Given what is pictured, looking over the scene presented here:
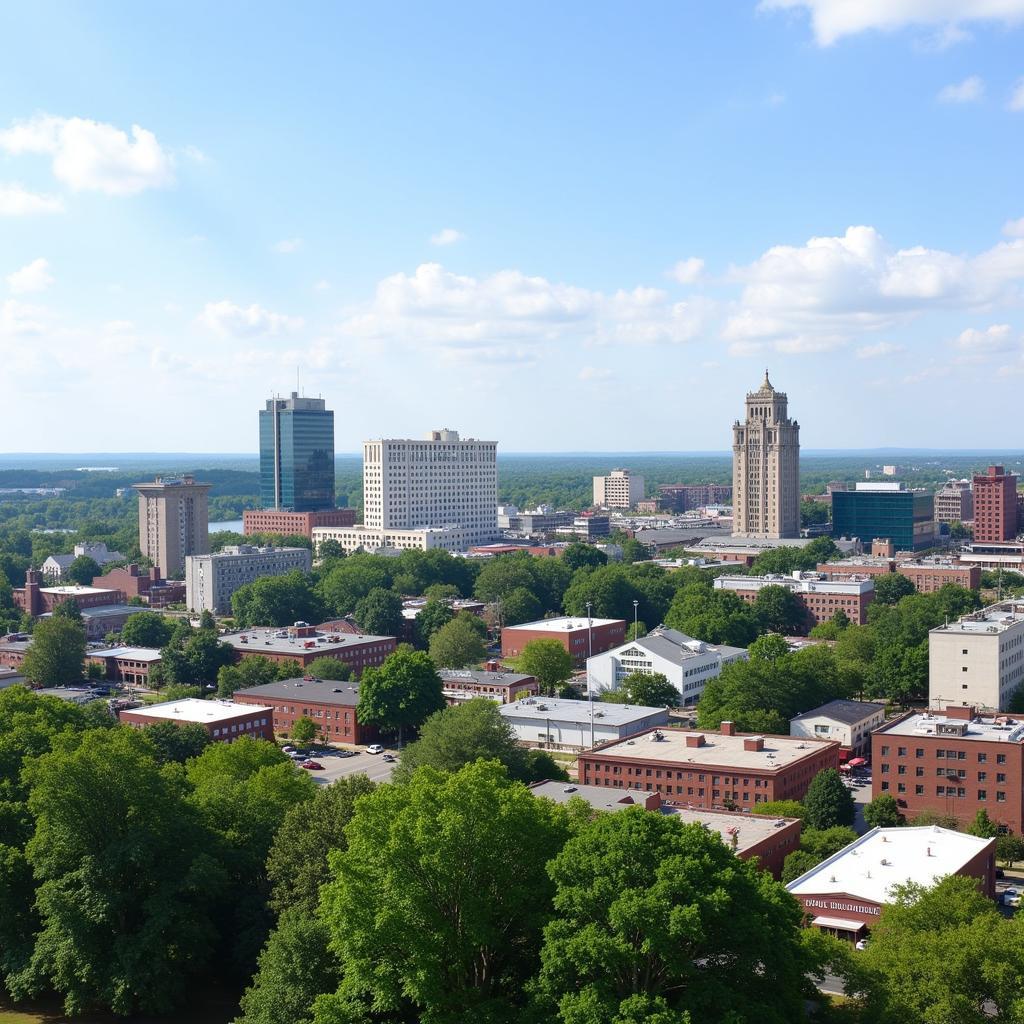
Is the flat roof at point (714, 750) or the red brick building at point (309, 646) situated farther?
the red brick building at point (309, 646)

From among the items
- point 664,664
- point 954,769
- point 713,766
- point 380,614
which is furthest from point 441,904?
point 380,614

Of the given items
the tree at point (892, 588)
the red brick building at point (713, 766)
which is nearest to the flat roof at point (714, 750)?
the red brick building at point (713, 766)

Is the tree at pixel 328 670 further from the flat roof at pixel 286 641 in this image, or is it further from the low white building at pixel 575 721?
the low white building at pixel 575 721

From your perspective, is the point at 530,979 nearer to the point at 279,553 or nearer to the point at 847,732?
the point at 847,732

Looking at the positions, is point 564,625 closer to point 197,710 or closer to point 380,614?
point 380,614

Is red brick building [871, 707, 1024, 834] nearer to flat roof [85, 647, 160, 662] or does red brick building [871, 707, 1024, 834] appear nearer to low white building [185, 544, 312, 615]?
flat roof [85, 647, 160, 662]
